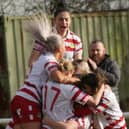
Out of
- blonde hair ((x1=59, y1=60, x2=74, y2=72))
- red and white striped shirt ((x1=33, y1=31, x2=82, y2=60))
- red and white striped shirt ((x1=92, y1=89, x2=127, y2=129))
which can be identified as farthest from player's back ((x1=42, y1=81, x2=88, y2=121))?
red and white striped shirt ((x1=33, y1=31, x2=82, y2=60))

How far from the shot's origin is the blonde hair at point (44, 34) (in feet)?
19.9

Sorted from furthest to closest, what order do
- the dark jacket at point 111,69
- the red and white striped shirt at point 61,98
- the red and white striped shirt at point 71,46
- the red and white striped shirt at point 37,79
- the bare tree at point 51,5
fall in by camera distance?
the bare tree at point 51,5 < the dark jacket at point 111,69 < the red and white striped shirt at point 71,46 < the red and white striped shirt at point 37,79 < the red and white striped shirt at point 61,98

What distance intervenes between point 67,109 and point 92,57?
129cm

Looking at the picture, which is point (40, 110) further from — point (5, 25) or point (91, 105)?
point (5, 25)

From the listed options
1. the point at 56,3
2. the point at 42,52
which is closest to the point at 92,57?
the point at 42,52

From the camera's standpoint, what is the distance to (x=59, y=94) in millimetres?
5867

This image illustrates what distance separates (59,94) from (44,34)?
64 cm

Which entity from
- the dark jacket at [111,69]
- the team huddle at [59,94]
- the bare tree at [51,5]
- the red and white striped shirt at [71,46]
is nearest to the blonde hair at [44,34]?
the team huddle at [59,94]

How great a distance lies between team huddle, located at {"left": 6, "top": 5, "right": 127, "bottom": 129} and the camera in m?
5.90

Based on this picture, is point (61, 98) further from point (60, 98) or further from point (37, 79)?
point (37, 79)

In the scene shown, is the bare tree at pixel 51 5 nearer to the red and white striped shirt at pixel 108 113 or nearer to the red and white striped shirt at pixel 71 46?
the red and white striped shirt at pixel 71 46

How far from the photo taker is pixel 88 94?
233 inches

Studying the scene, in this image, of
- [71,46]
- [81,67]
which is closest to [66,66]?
[81,67]

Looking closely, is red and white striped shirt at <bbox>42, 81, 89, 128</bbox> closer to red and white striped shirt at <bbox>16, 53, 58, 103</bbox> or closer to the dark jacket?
red and white striped shirt at <bbox>16, 53, 58, 103</bbox>
